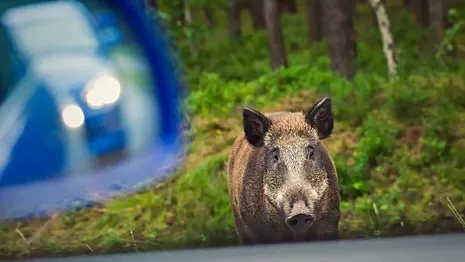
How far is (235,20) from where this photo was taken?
3992 mm

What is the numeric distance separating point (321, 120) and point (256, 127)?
0.82ft

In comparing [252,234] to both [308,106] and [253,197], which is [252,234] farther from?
[308,106]

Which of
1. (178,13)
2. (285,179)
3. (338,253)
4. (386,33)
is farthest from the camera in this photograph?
Result: (386,33)

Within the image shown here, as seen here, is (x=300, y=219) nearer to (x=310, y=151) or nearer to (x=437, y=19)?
(x=310, y=151)

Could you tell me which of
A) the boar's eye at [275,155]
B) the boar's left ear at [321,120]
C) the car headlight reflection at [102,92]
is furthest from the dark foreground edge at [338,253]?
the car headlight reflection at [102,92]

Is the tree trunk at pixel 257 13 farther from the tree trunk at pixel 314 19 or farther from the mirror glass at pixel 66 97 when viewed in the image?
the mirror glass at pixel 66 97

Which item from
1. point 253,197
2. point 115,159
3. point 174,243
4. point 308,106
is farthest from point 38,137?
point 308,106

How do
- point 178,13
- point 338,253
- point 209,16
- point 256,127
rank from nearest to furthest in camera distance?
point 338,253 → point 256,127 → point 178,13 → point 209,16

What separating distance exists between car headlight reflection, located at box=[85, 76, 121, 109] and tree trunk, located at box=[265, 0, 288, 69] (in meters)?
1.03

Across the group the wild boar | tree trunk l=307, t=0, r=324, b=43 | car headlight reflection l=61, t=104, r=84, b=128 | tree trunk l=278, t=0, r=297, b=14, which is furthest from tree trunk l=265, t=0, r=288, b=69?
car headlight reflection l=61, t=104, r=84, b=128

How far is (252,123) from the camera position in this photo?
3537mm

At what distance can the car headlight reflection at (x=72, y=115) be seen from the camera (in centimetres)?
314

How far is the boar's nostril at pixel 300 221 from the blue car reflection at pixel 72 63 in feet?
2.21

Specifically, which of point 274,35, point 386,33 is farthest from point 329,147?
point 386,33
